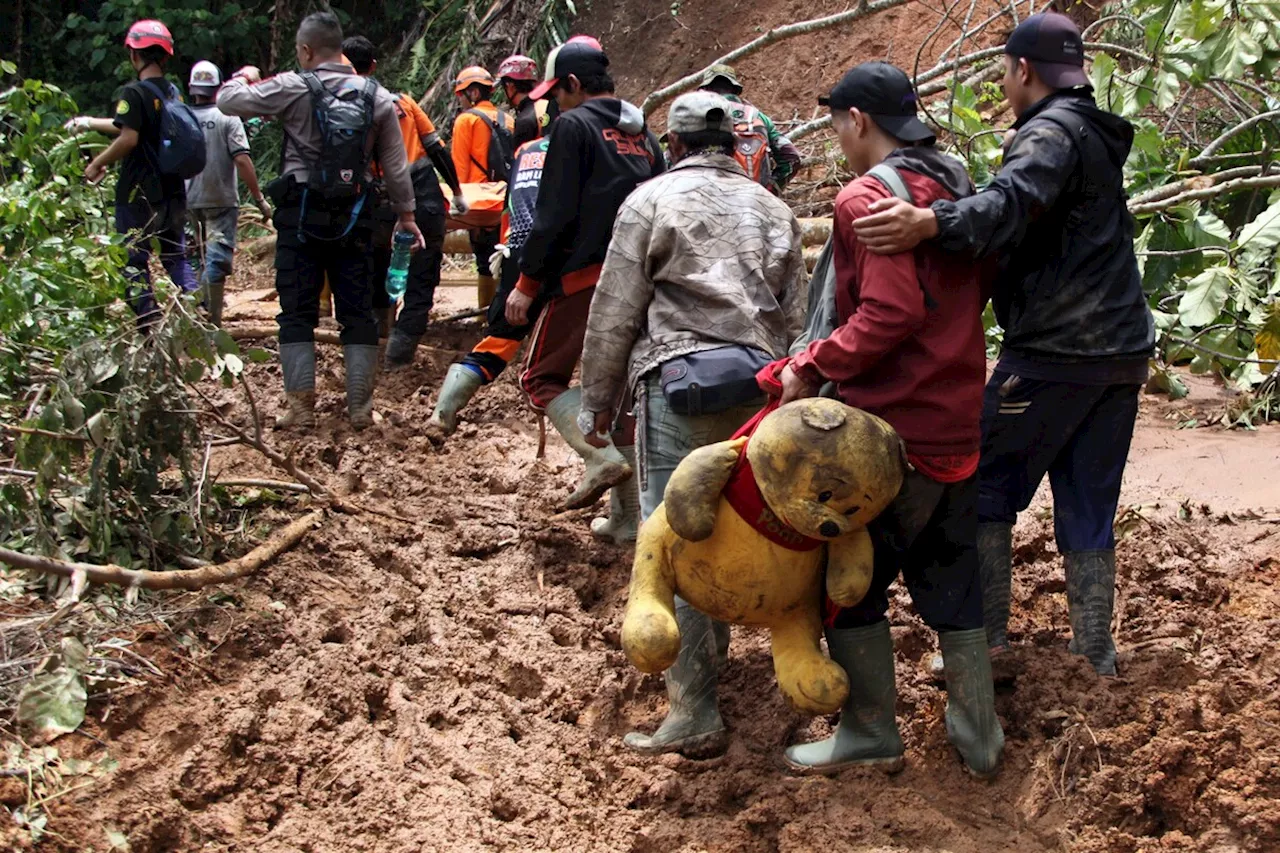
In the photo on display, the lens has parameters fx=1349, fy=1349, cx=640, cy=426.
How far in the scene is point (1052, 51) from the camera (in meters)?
3.82

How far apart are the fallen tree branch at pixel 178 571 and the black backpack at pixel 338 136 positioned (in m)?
1.85

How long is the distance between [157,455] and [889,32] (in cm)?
963

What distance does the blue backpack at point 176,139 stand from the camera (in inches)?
310

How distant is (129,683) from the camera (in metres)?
3.94

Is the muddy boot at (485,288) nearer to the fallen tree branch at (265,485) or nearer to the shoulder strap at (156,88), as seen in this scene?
the shoulder strap at (156,88)

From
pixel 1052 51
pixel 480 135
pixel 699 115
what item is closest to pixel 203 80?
pixel 480 135

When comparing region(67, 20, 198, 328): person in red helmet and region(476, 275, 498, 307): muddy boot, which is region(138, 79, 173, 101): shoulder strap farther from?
region(476, 275, 498, 307): muddy boot

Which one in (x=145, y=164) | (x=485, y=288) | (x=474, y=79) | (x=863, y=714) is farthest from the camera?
(x=485, y=288)

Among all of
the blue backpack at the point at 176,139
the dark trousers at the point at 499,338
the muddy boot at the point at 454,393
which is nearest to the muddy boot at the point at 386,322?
the blue backpack at the point at 176,139

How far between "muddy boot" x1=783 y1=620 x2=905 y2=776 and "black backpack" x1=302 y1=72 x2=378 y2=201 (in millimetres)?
3807

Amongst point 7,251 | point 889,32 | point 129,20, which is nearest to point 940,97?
point 889,32

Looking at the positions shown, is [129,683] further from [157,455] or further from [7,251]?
[7,251]

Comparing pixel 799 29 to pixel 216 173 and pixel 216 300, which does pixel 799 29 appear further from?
pixel 216 300

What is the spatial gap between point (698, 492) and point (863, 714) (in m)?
0.86
